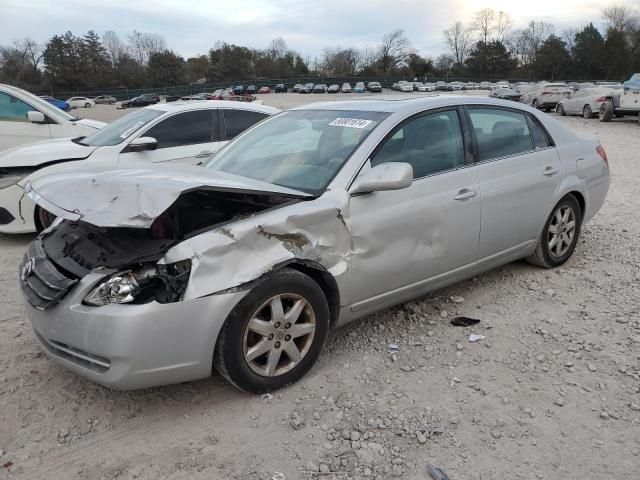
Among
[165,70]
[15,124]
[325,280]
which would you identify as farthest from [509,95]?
[165,70]

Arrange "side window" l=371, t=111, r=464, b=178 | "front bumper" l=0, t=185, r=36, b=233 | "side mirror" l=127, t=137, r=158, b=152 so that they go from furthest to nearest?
"side mirror" l=127, t=137, r=158, b=152, "front bumper" l=0, t=185, r=36, b=233, "side window" l=371, t=111, r=464, b=178

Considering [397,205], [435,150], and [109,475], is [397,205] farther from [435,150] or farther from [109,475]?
[109,475]

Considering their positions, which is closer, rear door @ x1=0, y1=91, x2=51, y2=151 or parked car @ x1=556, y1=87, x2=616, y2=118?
rear door @ x1=0, y1=91, x2=51, y2=151

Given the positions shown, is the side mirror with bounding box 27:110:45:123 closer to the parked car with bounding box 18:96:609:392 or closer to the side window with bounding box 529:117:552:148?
the parked car with bounding box 18:96:609:392

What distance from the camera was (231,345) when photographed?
278cm

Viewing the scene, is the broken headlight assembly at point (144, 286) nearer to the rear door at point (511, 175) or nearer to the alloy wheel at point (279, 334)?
the alloy wheel at point (279, 334)

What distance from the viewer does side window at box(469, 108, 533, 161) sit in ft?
13.4

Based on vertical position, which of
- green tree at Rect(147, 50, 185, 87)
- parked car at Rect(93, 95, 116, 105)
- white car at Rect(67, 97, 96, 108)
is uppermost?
green tree at Rect(147, 50, 185, 87)

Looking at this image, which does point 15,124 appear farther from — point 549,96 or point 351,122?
point 549,96

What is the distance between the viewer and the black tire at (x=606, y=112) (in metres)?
20.2

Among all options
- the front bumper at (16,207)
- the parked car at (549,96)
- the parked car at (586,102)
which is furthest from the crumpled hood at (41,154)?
the parked car at (549,96)

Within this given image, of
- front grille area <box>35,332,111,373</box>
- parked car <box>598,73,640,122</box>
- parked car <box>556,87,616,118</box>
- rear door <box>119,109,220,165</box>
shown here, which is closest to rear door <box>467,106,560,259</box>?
front grille area <box>35,332,111,373</box>

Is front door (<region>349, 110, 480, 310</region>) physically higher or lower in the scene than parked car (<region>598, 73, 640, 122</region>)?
lower

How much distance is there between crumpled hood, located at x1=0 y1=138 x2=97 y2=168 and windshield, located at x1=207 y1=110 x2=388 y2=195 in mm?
2960
